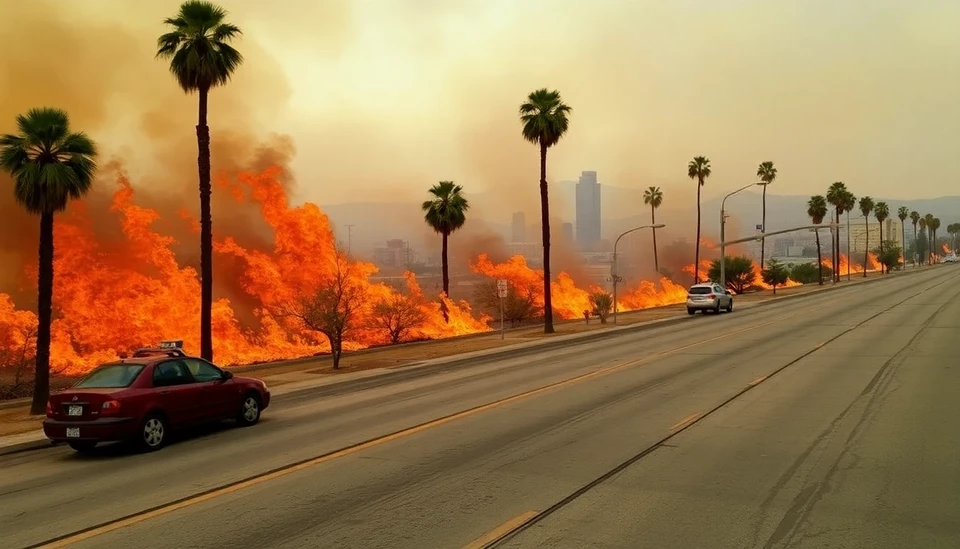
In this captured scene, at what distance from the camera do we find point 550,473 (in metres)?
7.54

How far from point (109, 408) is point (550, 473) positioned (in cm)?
627

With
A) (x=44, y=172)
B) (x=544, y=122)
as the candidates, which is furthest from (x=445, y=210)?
(x=44, y=172)

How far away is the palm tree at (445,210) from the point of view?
4372 cm

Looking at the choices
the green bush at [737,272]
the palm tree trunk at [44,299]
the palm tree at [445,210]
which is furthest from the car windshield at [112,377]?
the green bush at [737,272]

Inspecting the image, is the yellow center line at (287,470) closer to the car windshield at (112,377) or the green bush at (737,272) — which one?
A: the car windshield at (112,377)

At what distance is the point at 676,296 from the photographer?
75.8 meters

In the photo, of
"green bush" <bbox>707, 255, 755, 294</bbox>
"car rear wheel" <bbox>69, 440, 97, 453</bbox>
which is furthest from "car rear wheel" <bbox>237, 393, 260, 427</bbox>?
"green bush" <bbox>707, 255, 755, 294</bbox>

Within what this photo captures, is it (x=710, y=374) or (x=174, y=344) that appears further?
(x=710, y=374)

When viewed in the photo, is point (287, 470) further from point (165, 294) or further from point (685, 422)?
point (165, 294)

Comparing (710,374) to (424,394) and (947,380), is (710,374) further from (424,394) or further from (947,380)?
A: (424,394)

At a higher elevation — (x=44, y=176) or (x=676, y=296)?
(x=44, y=176)

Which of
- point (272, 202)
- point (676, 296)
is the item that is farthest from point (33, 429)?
point (676, 296)

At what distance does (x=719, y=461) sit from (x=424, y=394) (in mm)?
8107

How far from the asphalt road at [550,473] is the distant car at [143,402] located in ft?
1.28
